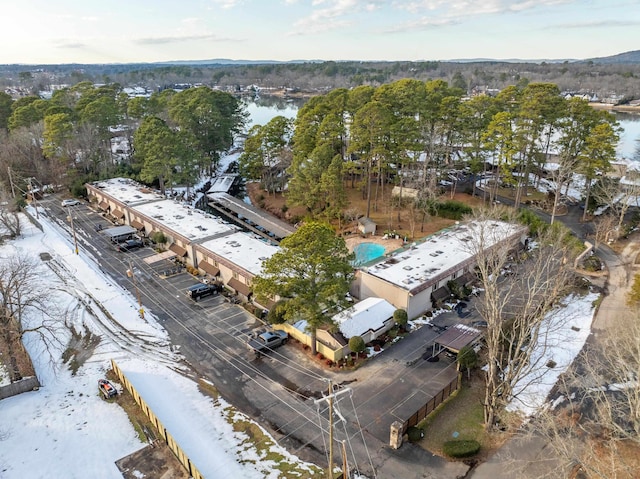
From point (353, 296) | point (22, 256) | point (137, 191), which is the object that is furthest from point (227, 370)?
point (137, 191)

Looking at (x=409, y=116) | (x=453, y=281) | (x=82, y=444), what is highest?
(x=409, y=116)

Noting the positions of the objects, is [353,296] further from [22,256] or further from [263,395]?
[22,256]

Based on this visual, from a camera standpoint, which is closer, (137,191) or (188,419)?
(188,419)

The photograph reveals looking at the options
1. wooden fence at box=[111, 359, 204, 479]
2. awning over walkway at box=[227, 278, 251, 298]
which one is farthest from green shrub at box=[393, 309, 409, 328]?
wooden fence at box=[111, 359, 204, 479]

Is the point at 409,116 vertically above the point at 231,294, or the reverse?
the point at 409,116

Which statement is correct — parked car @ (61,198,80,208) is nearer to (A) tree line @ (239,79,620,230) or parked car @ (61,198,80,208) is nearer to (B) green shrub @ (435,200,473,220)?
(A) tree line @ (239,79,620,230)

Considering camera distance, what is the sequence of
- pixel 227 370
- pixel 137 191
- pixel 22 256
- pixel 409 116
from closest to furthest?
1. pixel 227 370
2. pixel 22 256
3. pixel 409 116
4. pixel 137 191
